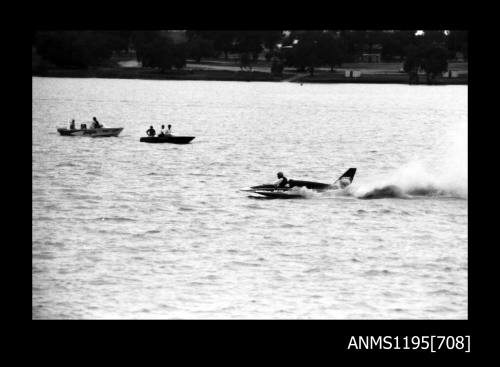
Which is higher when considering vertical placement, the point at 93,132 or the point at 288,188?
the point at 93,132

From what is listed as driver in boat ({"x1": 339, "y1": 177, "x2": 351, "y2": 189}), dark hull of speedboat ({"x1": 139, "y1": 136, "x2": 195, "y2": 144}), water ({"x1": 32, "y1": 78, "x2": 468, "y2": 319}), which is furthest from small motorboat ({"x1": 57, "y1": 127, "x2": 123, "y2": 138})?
driver in boat ({"x1": 339, "y1": 177, "x2": 351, "y2": 189})

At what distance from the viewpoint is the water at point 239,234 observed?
29.2 m

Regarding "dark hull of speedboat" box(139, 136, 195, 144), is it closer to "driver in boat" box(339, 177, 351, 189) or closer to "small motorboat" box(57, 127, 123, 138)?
"small motorboat" box(57, 127, 123, 138)

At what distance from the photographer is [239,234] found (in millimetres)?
40219

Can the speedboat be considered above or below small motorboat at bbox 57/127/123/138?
below

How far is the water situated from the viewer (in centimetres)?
2920

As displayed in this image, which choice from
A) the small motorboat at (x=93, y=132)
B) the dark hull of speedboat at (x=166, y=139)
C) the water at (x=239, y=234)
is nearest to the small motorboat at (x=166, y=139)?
the dark hull of speedboat at (x=166, y=139)

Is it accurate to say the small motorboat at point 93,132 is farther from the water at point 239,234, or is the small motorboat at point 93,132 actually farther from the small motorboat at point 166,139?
the small motorboat at point 166,139

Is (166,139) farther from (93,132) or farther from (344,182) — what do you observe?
(344,182)

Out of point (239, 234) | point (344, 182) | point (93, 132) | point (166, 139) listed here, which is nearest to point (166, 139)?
point (166, 139)

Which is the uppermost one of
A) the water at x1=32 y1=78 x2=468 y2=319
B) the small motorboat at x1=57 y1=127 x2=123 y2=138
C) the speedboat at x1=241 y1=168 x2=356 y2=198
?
the small motorboat at x1=57 y1=127 x2=123 y2=138
